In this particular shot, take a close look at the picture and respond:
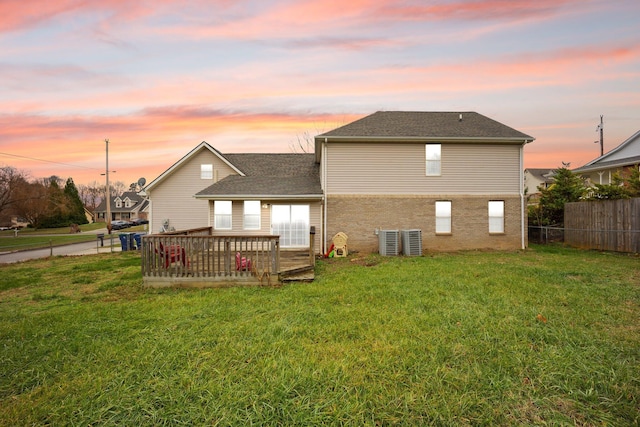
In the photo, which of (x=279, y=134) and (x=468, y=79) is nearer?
(x=468, y=79)

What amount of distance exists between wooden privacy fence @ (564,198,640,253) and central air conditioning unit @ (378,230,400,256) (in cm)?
992

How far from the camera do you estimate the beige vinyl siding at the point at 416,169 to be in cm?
1594

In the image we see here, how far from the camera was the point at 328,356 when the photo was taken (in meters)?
4.31

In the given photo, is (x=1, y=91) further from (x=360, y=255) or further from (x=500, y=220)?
(x=500, y=220)

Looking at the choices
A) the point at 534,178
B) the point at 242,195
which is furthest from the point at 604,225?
the point at 534,178

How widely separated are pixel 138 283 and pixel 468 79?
60.0 ft

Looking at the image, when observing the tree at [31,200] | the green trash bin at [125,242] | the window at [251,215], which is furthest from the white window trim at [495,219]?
the tree at [31,200]

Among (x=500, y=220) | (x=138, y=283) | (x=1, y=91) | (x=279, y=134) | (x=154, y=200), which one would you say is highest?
(x=279, y=134)

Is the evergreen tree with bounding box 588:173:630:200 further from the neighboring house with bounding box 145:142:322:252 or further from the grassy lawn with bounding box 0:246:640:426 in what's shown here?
the neighboring house with bounding box 145:142:322:252

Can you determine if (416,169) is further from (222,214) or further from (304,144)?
(304,144)

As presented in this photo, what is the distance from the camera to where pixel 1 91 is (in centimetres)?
1731

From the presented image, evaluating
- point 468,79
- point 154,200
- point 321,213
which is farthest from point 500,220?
point 154,200

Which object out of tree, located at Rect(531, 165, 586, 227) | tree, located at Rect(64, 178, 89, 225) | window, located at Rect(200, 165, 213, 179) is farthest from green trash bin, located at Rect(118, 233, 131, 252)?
tree, located at Rect(64, 178, 89, 225)

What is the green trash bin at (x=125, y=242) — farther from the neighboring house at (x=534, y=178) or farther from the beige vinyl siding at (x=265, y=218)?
the neighboring house at (x=534, y=178)
